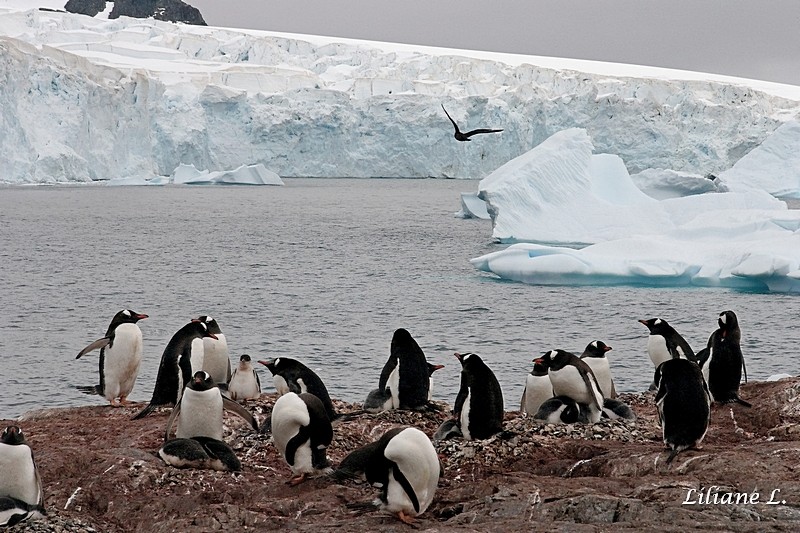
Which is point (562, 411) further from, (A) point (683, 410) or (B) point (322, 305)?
(B) point (322, 305)

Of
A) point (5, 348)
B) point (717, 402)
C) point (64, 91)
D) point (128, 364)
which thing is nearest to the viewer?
point (717, 402)

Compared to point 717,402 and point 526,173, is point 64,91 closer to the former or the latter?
point 526,173

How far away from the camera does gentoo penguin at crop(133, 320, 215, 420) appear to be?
699cm

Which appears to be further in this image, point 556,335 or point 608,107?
point 608,107

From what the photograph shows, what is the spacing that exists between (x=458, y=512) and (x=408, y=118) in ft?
182

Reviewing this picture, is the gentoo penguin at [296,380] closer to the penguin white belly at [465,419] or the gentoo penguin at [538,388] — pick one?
the penguin white belly at [465,419]

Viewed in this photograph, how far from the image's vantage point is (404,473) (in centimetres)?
462

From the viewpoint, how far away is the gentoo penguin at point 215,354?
25.1 ft

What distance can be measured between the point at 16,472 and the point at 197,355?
257 centimetres

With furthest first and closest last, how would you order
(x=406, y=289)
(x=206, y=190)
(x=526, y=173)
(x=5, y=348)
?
(x=206, y=190), (x=526, y=173), (x=406, y=289), (x=5, y=348)

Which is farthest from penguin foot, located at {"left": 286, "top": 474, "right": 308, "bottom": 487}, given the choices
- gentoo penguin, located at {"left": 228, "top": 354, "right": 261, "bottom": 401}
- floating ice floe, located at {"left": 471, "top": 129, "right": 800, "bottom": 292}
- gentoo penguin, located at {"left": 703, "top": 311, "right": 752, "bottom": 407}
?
floating ice floe, located at {"left": 471, "top": 129, "right": 800, "bottom": 292}

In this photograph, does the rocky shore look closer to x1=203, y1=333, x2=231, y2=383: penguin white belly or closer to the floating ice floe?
x1=203, y1=333, x2=231, y2=383: penguin white belly

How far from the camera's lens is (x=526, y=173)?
1053 inches

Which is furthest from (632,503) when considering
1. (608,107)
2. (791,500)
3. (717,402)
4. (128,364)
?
(608,107)
